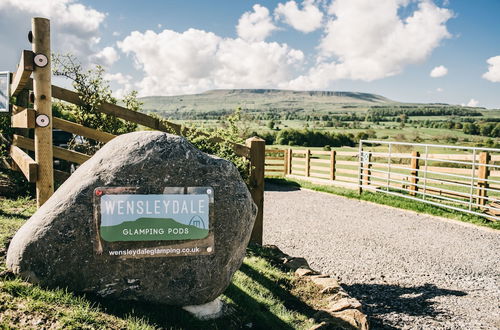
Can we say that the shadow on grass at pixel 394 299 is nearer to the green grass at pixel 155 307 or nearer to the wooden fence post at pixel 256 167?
the green grass at pixel 155 307

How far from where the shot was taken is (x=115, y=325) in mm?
2719

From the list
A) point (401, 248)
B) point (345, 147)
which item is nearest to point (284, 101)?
point (345, 147)

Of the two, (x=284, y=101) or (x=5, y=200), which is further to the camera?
(x=284, y=101)

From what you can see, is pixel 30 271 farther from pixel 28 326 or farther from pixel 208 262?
pixel 208 262

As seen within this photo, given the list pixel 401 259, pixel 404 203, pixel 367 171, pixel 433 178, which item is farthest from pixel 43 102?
pixel 367 171

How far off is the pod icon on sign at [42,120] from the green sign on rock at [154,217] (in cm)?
181

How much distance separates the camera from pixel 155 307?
310 cm

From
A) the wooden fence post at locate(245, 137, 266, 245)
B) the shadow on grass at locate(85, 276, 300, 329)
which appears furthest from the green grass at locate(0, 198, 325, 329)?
the wooden fence post at locate(245, 137, 266, 245)

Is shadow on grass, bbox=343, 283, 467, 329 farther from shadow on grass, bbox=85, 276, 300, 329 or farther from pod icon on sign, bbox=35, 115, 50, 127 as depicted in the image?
pod icon on sign, bbox=35, 115, 50, 127

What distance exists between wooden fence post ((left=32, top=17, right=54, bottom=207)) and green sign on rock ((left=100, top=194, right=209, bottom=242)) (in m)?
1.78

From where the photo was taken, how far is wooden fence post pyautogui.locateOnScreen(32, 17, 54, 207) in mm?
4227

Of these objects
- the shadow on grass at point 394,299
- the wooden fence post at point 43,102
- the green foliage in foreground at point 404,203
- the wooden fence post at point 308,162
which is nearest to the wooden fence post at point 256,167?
the shadow on grass at point 394,299

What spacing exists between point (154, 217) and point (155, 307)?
0.69 m

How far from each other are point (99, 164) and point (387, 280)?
4.45 meters
